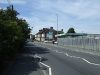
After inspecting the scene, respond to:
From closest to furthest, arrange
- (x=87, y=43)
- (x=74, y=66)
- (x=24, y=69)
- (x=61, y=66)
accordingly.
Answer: (x=24, y=69) → (x=74, y=66) → (x=61, y=66) → (x=87, y=43)

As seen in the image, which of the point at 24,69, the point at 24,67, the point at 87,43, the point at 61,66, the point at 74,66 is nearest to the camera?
the point at 24,69

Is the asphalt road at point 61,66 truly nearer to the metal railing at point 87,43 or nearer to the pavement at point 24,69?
the pavement at point 24,69

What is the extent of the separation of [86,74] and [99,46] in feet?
126

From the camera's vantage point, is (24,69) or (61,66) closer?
(24,69)

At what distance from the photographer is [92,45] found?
2315 inches

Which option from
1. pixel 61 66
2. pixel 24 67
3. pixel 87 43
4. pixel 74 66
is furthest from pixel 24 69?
pixel 87 43

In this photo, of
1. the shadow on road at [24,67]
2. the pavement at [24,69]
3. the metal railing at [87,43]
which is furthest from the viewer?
the metal railing at [87,43]

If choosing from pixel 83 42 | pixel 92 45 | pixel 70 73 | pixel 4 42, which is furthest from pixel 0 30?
pixel 83 42

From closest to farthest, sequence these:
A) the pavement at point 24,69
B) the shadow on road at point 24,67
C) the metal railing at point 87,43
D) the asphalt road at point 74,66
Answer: the pavement at point 24,69 < the asphalt road at point 74,66 < the shadow on road at point 24,67 < the metal railing at point 87,43

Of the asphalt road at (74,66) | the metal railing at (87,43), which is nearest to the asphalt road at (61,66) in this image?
the asphalt road at (74,66)

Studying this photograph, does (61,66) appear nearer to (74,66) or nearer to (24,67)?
(74,66)

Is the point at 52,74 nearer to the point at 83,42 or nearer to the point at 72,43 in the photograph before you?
the point at 83,42

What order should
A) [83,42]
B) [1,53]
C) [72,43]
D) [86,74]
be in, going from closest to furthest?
[86,74] < [1,53] < [83,42] < [72,43]

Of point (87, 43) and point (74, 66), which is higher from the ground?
point (87, 43)
